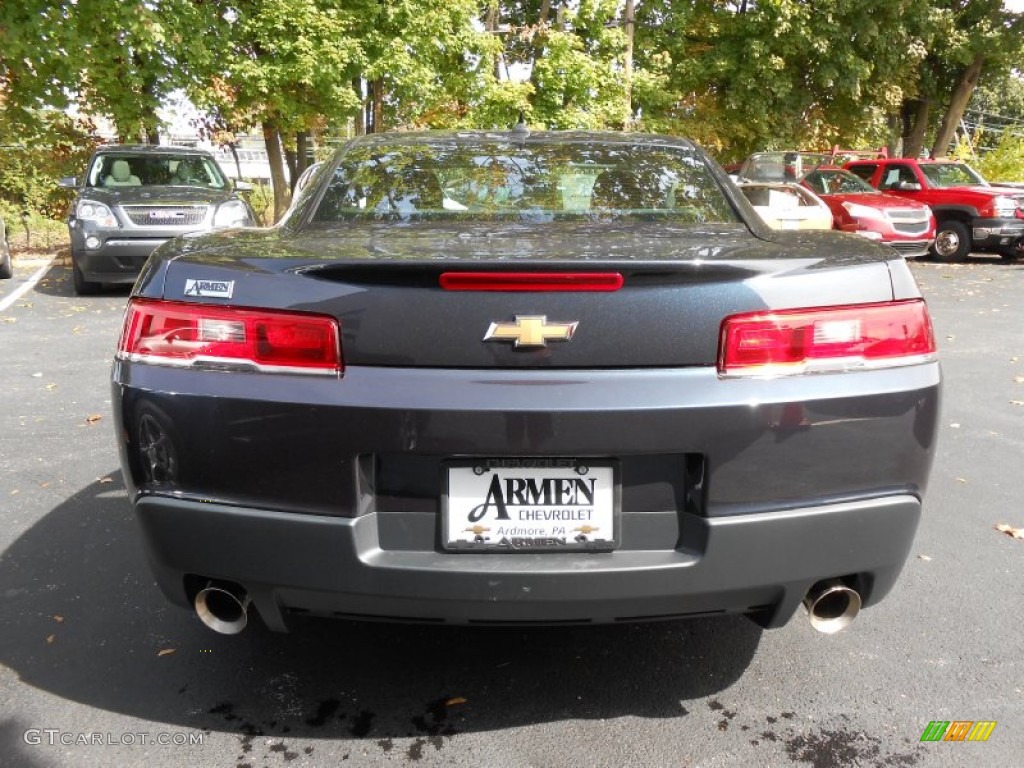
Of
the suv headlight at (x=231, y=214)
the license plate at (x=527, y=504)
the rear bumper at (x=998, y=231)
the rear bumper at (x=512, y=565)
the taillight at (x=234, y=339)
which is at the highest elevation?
the taillight at (x=234, y=339)

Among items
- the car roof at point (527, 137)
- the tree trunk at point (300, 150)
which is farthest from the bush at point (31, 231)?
the car roof at point (527, 137)

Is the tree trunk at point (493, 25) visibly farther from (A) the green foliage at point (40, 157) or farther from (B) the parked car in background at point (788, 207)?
(A) the green foliage at point (40, 157)

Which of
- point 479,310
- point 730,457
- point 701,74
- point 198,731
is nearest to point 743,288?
point 730,457

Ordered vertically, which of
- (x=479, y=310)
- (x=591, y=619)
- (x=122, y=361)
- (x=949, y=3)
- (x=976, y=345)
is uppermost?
(x=949, y=3)

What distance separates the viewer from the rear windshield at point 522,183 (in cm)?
→ 290

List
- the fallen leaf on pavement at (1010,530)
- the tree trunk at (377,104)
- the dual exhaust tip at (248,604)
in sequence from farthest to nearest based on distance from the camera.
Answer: the tree trunk at (377,104), the fallen leaf on pavement at (1010,530), the dual exhaust tip at (248,604)

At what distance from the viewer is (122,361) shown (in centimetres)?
222

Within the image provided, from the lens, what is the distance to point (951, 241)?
16594 millimetres

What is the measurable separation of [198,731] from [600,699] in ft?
3.64

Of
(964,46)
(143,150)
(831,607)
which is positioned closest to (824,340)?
(831,607)

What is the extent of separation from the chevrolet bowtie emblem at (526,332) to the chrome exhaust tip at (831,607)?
3.16 ft

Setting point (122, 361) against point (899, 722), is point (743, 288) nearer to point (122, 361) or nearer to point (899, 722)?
point (899, 722)

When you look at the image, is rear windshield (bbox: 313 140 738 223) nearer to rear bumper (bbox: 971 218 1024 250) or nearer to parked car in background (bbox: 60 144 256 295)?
parked car in background (bbox: 60 144 256 295)

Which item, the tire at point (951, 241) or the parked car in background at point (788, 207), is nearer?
the parked car in background at point (788, 207)
